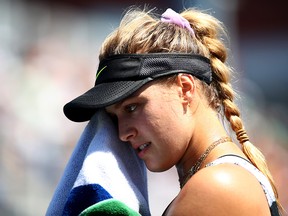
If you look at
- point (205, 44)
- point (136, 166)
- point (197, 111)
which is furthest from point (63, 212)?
point (205, 44)

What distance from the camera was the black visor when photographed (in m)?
1.66

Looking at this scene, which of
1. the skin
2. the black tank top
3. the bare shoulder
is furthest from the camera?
the skin

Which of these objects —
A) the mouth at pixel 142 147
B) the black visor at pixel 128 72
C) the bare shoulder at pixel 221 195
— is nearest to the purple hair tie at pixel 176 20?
the black visor at pixel 128 72

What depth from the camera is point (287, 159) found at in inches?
151

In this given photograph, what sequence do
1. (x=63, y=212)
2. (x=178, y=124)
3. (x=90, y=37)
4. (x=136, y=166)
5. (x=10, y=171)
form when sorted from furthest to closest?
(x=90, y=37), (x=10, y=171), (x=136, y=166), (x=178, y=124), (x=63, y=212)

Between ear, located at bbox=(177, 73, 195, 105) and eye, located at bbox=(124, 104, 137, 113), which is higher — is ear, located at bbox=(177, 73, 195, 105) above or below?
above

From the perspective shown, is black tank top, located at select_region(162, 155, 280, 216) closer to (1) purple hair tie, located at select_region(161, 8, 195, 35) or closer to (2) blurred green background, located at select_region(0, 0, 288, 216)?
(1) purple hair tie, located at select_region(161, 8, 195, 35)

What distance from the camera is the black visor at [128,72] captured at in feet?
5.45

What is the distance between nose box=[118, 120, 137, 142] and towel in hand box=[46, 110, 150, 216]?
1.8 inches

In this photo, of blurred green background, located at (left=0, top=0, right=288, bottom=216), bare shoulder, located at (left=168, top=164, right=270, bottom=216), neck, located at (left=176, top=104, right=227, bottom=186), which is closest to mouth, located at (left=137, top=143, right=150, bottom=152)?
neck, located at (left=176, top=104, right=227, bottom=186)

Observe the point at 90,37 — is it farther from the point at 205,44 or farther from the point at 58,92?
the point at 205,44

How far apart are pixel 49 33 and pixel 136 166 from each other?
1.99 m

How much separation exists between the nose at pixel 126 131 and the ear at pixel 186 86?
16 centimetres

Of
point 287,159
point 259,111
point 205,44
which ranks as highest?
point 205,44
